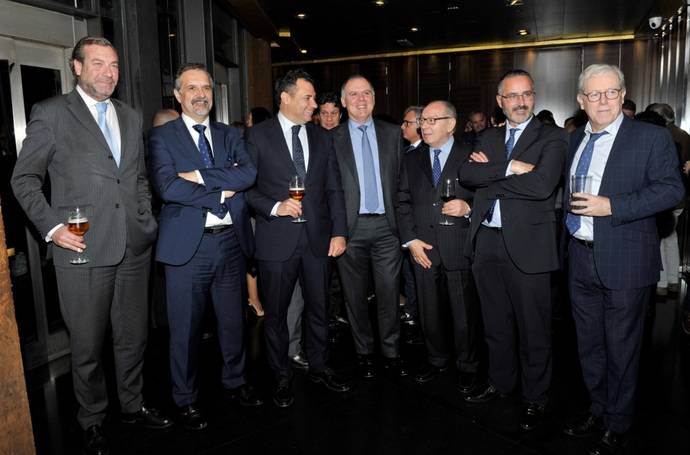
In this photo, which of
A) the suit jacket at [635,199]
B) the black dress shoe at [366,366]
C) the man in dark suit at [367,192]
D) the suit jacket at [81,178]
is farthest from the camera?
the black dress shoe at [366,366]

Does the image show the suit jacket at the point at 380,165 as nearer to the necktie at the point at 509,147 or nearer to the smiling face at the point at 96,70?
the necktie at the point at 509,147

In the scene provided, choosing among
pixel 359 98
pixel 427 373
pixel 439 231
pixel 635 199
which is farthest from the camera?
pixel 427 373

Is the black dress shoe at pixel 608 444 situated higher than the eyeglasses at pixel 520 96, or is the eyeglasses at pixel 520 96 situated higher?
the eyeglasses at pixel 520 96

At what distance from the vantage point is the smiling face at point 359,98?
355cm

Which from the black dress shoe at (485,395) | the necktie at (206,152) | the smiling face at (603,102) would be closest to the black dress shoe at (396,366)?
the black dress shoe at (485,395)

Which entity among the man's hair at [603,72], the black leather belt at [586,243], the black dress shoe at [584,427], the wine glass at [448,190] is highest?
the man's hair at [603,72]

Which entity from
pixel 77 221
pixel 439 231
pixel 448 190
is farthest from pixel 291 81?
pixel 77 221

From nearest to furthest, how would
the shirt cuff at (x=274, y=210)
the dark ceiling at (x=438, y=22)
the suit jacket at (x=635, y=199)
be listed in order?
the suit jacket at (x=635, y=199), the shirt cuff at (x=274, y=210), the dark ceiling at (x=438, y=22)

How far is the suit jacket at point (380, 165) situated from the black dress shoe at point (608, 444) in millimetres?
1701

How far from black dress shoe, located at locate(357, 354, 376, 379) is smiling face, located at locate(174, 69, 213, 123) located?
198 cm

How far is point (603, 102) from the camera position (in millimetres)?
2633

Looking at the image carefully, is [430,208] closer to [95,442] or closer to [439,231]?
[439,231]

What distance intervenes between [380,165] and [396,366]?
1434mm

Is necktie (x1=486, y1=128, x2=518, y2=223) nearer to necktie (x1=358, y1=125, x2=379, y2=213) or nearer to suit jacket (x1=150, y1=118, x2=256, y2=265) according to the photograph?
necktie (x1=358, y1=125, x2=379, y2=213)
